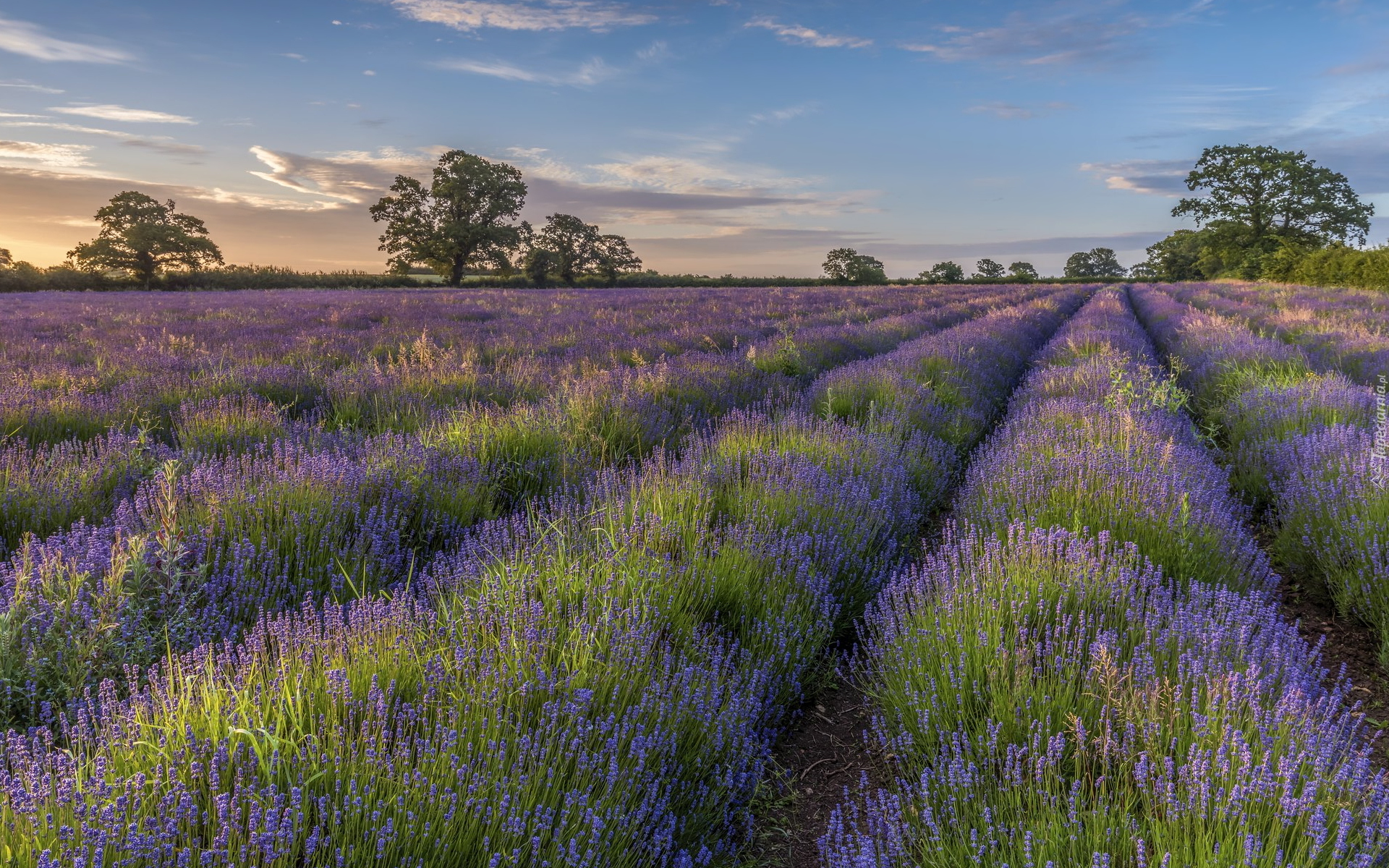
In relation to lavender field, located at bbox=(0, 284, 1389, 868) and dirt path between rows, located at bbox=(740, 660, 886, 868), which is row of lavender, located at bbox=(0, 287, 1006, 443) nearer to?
lavender field, located at bbox=(0, 284, 1389, 868)

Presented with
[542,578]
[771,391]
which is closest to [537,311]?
[771,391]

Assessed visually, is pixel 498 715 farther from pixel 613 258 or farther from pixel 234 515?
pixel 613 258

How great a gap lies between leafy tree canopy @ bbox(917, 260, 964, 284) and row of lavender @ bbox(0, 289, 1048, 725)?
251ft

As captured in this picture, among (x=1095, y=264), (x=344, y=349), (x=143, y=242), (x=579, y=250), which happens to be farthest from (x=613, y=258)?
(x=1095, y=264)

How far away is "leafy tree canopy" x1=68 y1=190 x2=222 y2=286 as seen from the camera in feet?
135

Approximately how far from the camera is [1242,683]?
2.12 metres

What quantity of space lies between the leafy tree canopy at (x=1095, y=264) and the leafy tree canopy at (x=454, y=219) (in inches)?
4033

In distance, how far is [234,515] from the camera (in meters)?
3.22

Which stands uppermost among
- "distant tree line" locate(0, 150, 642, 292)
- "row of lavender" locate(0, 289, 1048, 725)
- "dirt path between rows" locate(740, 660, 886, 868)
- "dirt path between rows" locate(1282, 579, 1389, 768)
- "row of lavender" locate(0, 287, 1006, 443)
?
"distant tree line" locate(0, 150, 642, 292)

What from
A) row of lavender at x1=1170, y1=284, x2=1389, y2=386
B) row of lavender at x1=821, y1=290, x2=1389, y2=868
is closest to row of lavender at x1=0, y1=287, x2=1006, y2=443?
row of lavender at x1=821, y1=290, x2=1389, y2=868

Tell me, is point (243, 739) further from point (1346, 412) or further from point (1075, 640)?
point (1346, 412)

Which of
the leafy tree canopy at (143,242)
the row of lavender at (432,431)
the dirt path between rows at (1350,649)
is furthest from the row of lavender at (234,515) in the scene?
the leafy tree canopy at (143,242)

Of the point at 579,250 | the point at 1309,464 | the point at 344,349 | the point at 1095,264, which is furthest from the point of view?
the point at 1095,264

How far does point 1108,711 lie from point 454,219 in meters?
48.8
